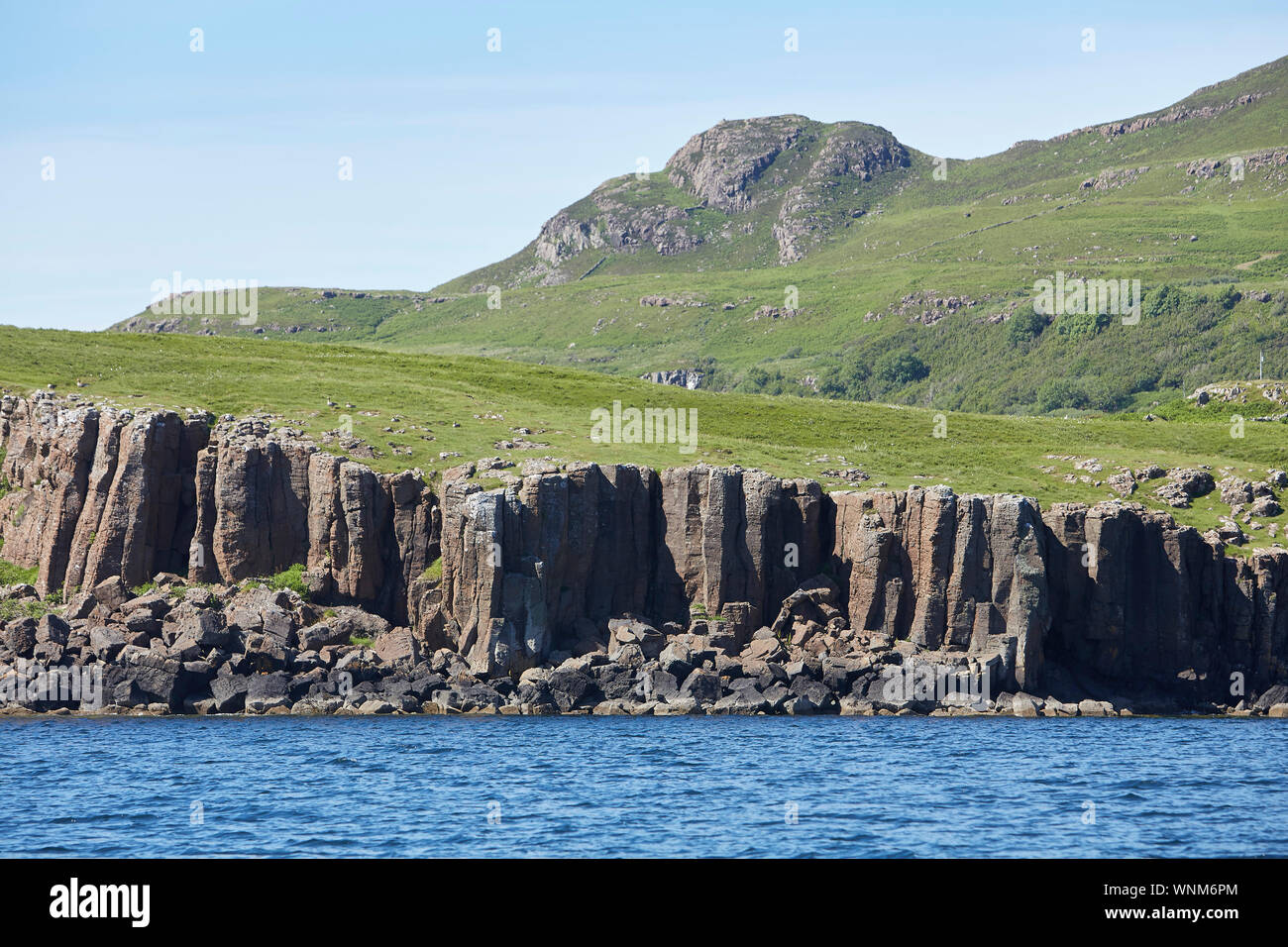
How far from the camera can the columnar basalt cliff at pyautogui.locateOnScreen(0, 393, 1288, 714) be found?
70625 mm

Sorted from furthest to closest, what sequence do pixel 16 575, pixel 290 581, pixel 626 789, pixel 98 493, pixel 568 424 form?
pixel 568 424, pixel 16 575, pixel 98 493, pixel 290 581, pixel 626 789

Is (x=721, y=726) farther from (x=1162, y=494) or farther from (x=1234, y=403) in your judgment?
(x=1234, y=403)

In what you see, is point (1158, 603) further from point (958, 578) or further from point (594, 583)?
point (594, 583)

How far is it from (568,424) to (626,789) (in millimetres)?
50976

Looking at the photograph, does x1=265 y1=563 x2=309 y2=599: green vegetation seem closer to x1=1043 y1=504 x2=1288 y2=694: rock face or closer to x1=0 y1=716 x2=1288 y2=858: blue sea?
x1=0 y1=716 x2=1288 y2=858: blue sea

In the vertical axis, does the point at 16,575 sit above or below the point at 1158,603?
above

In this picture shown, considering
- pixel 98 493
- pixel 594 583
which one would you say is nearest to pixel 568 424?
pixel 594 583

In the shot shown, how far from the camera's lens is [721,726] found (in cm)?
6406

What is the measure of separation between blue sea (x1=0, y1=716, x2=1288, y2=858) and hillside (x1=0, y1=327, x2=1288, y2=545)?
75.5 ft

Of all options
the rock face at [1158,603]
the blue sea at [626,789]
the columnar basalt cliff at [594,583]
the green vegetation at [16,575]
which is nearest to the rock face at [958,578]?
the columnar basalt cliff at [594,583]

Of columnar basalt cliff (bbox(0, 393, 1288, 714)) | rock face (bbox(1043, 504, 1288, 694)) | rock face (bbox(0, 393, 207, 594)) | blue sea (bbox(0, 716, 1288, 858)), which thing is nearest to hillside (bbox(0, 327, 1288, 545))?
columnar basalt cliff (bbox(0, 393, 1288, 714))

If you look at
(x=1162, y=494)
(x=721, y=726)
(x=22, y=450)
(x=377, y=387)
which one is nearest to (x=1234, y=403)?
(x=1162, y=494)

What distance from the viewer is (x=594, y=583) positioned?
78.4m
